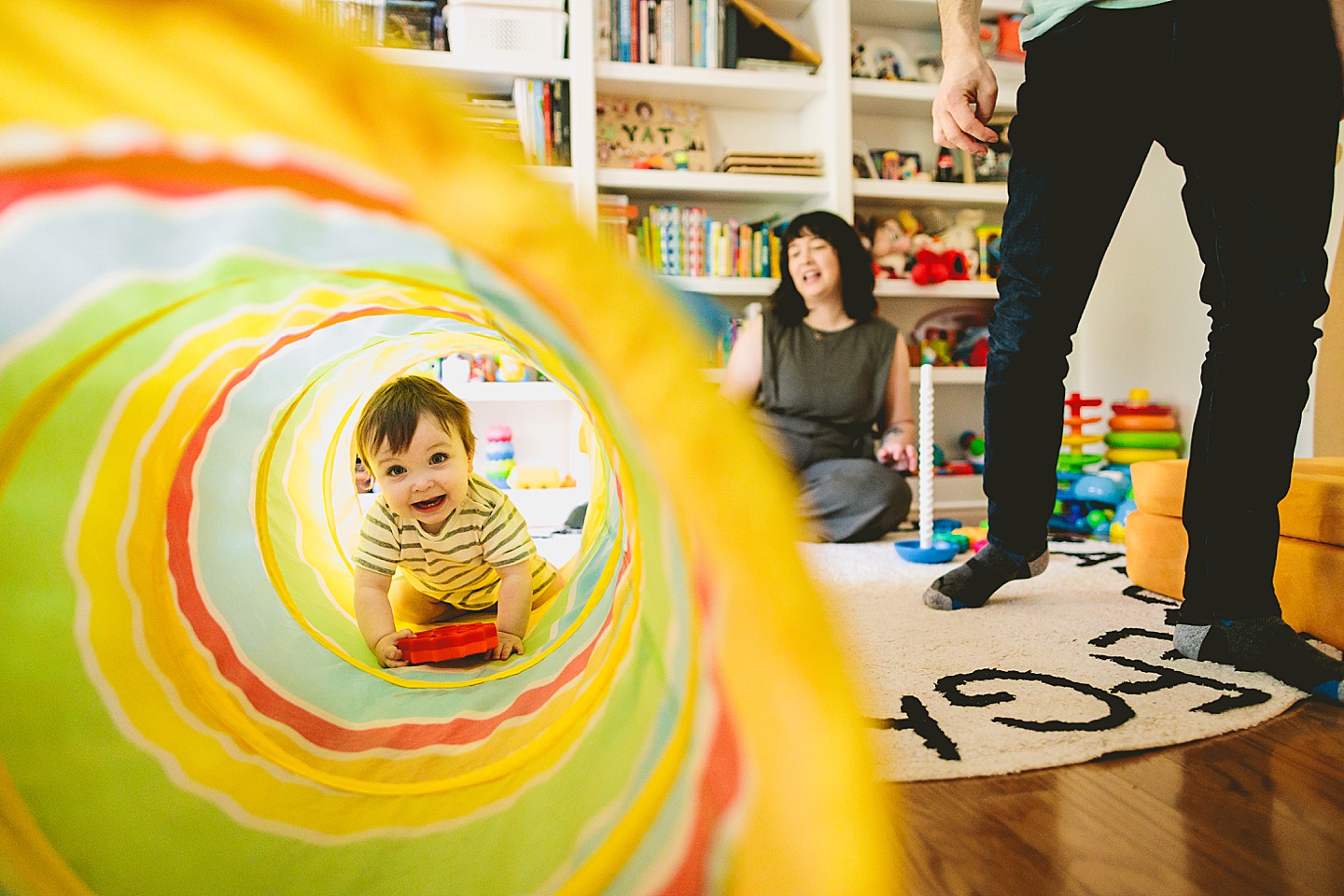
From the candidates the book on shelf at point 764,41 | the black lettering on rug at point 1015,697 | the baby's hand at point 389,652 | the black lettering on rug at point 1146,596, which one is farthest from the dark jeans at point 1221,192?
the book on shelf at point 764,41

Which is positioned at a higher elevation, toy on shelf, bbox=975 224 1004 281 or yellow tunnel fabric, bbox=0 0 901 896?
toy on shelf, bbox=975 224 1004 281

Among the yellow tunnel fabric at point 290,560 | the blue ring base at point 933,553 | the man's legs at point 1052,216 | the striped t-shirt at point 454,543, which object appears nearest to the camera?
the yellow tunnel fabric at point 290,560

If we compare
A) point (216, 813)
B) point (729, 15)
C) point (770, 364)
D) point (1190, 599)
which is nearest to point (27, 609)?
point (216, 813)

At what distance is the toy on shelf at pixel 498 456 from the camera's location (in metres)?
2.69

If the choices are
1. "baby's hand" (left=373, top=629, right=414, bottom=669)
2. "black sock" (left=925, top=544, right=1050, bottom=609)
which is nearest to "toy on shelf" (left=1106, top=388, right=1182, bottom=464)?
"black sock" (left=925, top=544, right=1050, bottom=609)

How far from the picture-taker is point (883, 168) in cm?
292

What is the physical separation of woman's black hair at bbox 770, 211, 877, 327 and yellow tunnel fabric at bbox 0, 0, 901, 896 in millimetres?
1572

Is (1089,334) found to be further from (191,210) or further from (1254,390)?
(191,210)

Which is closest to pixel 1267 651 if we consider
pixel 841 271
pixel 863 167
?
pixel 841 271

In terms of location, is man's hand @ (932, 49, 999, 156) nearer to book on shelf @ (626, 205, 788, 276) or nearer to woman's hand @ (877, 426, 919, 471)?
woman's hand @ (877, 426, 919, 471)

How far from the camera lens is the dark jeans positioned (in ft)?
2.94

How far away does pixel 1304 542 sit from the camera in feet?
3.69

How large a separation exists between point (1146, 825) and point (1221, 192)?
2.46 ft

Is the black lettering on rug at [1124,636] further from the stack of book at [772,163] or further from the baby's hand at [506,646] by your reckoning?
the stack of book at [772,163]
